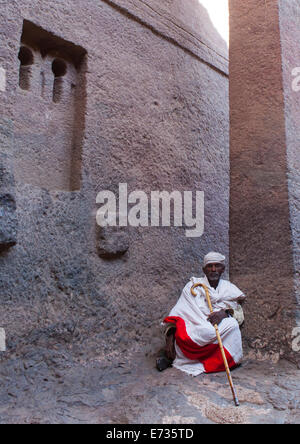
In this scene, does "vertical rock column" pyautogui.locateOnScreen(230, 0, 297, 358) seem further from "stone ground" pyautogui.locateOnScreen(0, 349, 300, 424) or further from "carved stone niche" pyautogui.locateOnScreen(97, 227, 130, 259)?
"carved stone niche" pyautogui.locateOnScreen(97, 227, 130, 259)

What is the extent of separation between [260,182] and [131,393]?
2.11 m

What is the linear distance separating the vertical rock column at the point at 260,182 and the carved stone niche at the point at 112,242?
39.8 inches

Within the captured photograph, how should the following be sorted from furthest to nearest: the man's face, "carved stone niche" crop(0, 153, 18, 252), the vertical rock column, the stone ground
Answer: the man's face → the vertical rock column → "carved stone niche" crop(0, 153, 18, 252) → the stone ground

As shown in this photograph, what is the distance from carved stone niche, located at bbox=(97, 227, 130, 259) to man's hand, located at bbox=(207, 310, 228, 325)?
977 mm

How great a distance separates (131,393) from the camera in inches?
123

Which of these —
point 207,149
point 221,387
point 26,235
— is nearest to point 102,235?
point 26,235

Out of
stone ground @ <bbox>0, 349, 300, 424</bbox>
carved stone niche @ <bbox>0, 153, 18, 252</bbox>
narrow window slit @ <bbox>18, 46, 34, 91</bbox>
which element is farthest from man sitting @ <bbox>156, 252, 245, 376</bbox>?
narrow window slit @ <bbox>18, 46, 34, 91</bbox>

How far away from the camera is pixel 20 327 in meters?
3.12

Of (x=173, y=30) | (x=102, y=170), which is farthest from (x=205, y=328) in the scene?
(x=173, y=30)

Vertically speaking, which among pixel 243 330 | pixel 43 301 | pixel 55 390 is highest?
pixel 43 301

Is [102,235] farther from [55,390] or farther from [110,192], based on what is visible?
[55,390]

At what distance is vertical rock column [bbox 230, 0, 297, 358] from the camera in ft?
11.8

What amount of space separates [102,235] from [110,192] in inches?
17.2

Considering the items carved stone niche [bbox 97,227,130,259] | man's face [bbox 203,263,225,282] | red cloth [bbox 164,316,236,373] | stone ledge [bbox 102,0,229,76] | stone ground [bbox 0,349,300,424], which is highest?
stone ledge [bbox 102,0,229,76]
